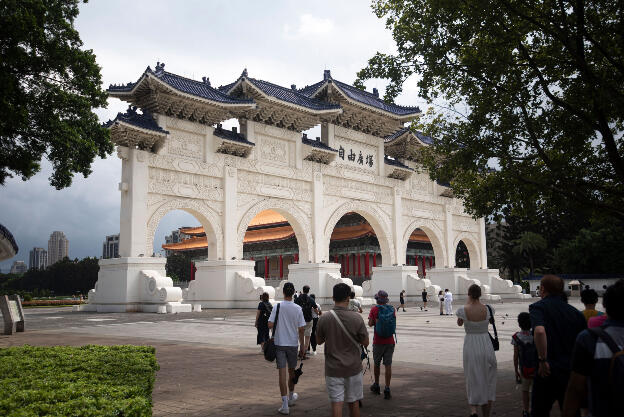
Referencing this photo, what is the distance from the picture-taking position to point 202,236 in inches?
1948

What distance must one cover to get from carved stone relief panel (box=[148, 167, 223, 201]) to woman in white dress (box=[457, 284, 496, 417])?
67.8 feet

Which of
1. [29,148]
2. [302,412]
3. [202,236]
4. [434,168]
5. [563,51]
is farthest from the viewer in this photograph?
[202,236]

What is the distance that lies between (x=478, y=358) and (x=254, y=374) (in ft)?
13.0

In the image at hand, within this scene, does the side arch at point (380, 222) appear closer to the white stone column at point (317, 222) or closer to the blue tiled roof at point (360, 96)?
the white stone column at point (317, 222)

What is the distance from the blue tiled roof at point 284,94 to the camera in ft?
90.1

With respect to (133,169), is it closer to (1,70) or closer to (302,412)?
(1,70)

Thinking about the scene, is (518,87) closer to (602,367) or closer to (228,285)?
(602,367)

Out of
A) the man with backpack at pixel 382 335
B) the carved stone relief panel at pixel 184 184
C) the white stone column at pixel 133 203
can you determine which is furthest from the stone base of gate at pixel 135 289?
the man with backpack at pixel 382 335

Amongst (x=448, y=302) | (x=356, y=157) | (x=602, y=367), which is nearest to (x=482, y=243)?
(x=356, y=157)

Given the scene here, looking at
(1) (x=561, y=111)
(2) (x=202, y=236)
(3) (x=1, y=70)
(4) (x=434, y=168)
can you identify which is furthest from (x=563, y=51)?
(2) (x=202, y=236)

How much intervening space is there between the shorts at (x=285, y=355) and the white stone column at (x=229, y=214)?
2021cm

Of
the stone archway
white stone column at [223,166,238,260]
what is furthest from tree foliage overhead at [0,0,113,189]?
white stone column at [223,166,238,260]

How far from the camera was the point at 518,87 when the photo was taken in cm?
861

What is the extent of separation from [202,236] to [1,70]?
4058 cm
